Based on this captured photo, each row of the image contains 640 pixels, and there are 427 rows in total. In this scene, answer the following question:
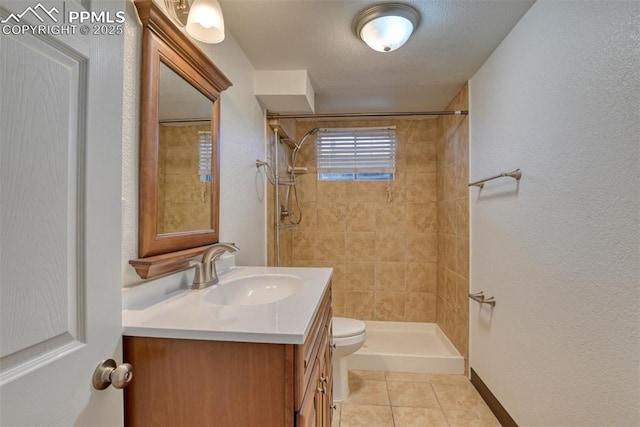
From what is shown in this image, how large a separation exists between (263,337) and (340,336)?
134 centimetres

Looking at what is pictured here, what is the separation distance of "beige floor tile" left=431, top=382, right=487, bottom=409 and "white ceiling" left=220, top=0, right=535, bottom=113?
2202 millimetres

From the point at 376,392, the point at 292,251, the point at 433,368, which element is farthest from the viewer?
the point at 292,251

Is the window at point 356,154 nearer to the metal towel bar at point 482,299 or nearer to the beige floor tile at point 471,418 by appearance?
the metal towel bar at point 482,299

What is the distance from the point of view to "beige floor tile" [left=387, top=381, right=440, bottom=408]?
1.92 meters

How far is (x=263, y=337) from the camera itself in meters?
0.71

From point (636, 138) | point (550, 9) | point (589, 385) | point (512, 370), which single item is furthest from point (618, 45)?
point (512, 370)

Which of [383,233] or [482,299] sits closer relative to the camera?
[482,299]

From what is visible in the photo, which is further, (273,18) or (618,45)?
(273,18)

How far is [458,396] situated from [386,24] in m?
2.30

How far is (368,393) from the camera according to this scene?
80.1 inches

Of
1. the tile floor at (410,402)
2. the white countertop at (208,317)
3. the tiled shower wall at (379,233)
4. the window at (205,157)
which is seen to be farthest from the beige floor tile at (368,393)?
the window at (205,157)

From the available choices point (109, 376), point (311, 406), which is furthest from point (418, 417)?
point (109, 376)

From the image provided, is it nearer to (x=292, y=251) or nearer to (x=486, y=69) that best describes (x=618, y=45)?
(x=486, y=69)

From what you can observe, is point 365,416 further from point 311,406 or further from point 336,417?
point 311,406
